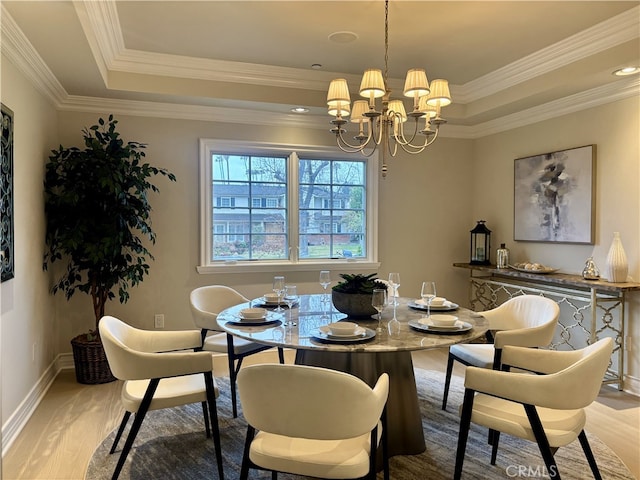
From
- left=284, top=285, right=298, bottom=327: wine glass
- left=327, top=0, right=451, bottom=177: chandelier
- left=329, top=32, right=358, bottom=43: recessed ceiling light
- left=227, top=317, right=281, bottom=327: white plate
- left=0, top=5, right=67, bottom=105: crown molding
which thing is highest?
left=329, top=32, right=358, bottom=43: recessed ceiling light

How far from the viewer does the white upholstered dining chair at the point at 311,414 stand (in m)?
1.57

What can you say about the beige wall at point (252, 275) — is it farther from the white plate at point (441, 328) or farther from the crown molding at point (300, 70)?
the white plate at point (441, 328)

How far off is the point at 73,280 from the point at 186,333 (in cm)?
152

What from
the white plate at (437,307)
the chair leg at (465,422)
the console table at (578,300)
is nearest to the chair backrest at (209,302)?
the white plate at (437,307)

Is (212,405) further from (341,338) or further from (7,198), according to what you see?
(7,198)

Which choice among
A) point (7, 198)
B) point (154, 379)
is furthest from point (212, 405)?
point (7, 198)

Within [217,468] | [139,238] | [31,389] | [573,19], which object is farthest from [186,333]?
[573,19]

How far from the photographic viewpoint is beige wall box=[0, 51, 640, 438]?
118 inches

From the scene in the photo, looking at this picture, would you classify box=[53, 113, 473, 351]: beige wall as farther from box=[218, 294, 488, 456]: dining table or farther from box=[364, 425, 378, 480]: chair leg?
box=[364, 425, 378, 480]: chair leg

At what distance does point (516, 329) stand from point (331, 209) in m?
2.30

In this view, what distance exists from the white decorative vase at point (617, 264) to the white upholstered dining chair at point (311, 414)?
258 centimetres

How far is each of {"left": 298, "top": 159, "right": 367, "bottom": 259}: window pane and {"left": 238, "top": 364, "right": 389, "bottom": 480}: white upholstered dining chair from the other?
3.00m

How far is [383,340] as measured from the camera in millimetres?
2113

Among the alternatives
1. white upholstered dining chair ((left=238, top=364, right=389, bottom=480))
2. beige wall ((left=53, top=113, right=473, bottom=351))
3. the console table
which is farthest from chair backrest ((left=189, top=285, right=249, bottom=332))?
the console table
